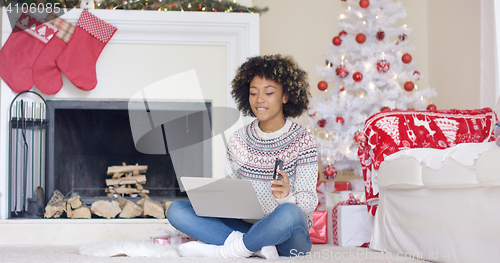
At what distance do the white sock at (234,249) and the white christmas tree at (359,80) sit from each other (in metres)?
1.39

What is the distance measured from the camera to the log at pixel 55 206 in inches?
88.9

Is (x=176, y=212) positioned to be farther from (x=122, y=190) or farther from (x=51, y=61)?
(x=51, y=61)

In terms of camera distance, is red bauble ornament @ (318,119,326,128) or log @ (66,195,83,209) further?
red bauble ornament @ (318,119,326,128)

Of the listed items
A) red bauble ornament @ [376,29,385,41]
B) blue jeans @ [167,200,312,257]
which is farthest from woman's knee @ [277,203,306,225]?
red bauble ornament @ [376,29,385,41]

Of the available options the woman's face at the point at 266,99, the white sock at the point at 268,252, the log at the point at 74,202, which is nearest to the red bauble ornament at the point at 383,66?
the woman's face at the point at 266,99

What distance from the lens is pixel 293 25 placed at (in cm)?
331

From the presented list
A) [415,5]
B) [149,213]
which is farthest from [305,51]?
[149,213]

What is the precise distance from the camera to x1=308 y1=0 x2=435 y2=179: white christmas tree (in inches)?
108

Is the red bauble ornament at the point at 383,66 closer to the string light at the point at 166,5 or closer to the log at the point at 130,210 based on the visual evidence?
the string light at the point at 166,5

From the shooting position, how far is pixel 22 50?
2.36 meters

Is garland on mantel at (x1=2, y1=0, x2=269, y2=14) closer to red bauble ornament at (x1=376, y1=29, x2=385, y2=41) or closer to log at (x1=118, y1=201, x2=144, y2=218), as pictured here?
red bauble ornament at (x1=376, y1=29, x2=385, y2=41)

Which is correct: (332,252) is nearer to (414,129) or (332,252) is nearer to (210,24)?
(414,129)

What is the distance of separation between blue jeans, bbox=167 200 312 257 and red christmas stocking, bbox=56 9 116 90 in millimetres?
1165

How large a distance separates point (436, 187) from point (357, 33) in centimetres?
179
